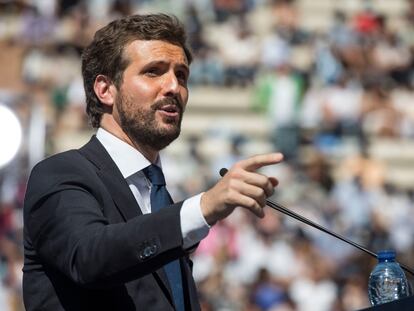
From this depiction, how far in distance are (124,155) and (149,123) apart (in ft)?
0.34

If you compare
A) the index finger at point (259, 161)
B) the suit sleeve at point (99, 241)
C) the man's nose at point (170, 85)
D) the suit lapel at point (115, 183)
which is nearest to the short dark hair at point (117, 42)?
the man's nose at point (170, 85)

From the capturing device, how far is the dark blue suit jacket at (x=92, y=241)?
234cm

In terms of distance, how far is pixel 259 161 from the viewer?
218cm

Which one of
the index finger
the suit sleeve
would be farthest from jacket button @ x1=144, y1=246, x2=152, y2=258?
the index finger

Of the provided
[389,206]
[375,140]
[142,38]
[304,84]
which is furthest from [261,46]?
[142,38]

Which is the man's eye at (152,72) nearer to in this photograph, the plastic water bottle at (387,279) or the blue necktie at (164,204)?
the blue necktie at (164,204)

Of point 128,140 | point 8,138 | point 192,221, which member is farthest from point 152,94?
point 8,138

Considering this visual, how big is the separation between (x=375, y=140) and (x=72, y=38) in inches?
132

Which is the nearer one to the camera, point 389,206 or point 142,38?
point 142,38

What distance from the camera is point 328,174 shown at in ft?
36.9

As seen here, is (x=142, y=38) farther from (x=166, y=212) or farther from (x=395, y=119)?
(x=395, y=119)

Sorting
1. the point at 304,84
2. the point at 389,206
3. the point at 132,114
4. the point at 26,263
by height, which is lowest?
the point at 389,206

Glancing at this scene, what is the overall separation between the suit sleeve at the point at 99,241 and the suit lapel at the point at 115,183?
0.61 feet

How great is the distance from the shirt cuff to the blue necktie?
44cm
